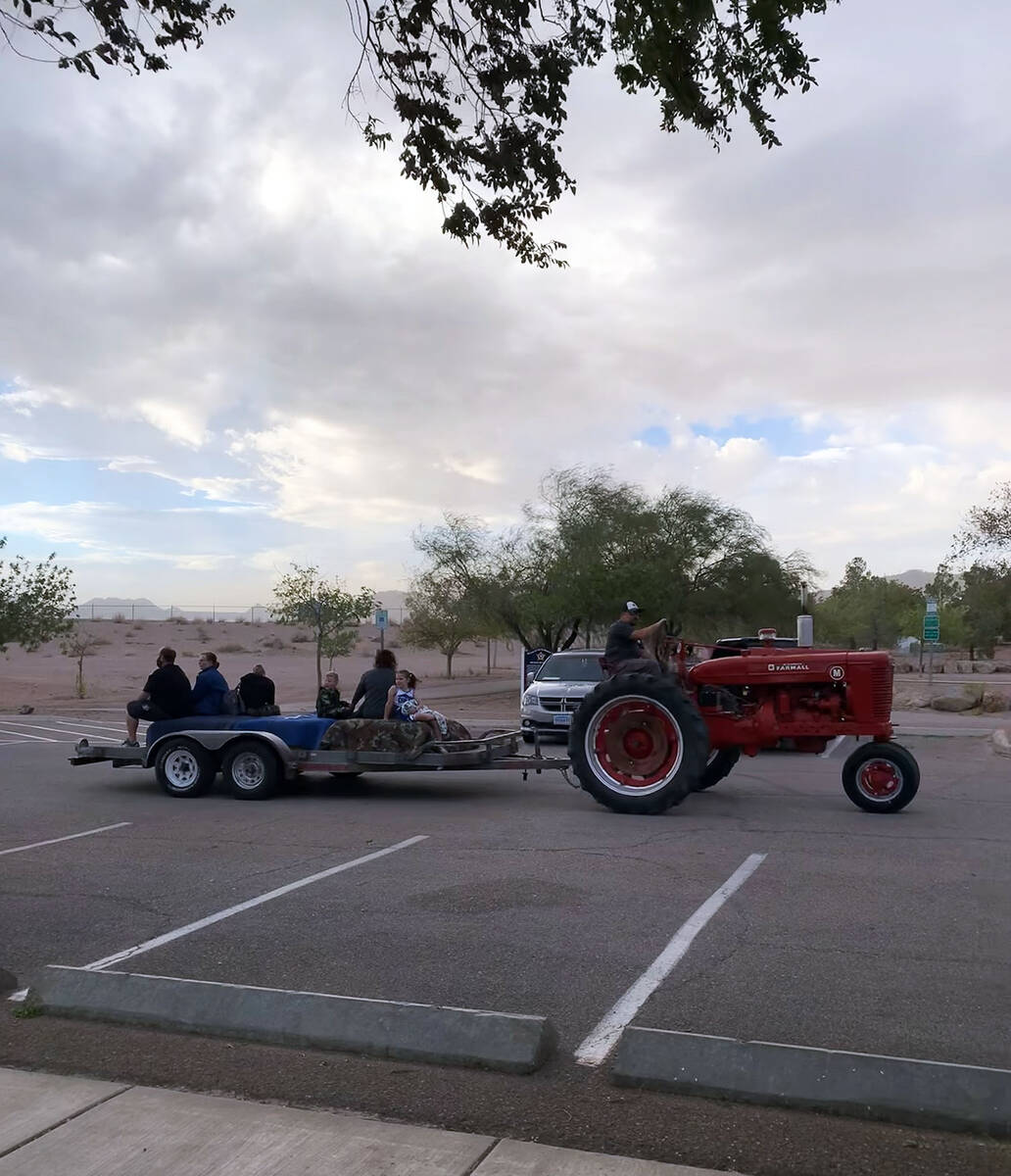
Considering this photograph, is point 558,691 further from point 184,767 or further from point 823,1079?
point 823,1079

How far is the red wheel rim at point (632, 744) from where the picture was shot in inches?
488

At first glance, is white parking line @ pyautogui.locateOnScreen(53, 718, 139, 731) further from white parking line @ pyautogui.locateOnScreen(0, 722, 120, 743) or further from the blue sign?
the blue sign

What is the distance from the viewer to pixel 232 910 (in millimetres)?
7859

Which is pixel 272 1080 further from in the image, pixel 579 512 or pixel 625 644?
pixel 579 512

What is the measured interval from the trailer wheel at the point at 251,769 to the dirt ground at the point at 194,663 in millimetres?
19095

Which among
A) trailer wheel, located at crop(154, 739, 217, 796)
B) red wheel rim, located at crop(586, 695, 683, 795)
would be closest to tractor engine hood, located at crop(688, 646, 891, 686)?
red wheel rim, located at crop(586, 695, 683, 795)

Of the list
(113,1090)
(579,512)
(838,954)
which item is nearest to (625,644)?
(838,954)

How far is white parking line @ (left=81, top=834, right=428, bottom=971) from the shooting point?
6766mm

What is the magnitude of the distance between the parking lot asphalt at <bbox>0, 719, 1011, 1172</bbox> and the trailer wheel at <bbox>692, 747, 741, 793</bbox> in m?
0.60

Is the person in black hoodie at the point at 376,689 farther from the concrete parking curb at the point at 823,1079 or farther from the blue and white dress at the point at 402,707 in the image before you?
the concrete parking curb at the point at 823,1079

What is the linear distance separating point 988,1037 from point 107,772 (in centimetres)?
1365

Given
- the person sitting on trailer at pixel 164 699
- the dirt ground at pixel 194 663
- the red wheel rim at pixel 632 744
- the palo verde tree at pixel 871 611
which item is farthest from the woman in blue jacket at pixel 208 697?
the palo verde tree at pixel 871 611

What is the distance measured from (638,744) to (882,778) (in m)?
2.55

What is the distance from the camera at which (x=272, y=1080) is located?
4891mm
